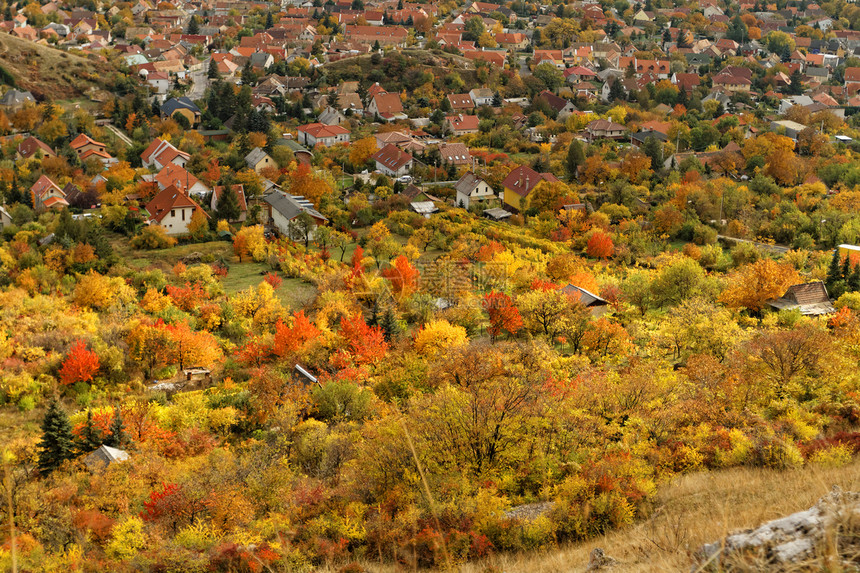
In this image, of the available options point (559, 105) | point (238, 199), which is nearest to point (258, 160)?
point (238, 199)

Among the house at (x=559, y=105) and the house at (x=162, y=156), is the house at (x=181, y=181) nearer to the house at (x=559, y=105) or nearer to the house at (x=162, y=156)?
the house at (x=162, y=156)

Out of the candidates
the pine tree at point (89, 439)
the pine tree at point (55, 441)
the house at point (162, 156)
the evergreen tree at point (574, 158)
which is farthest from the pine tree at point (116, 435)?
the evergreen tree at point (574, 158)

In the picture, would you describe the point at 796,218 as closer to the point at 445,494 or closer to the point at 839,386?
the point at 839,386

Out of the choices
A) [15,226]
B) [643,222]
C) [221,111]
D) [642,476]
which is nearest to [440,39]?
[221,111]

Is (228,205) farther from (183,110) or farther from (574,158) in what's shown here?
(574,158)

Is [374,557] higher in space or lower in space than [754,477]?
lower

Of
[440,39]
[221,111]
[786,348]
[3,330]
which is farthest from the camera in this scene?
[440,39]
